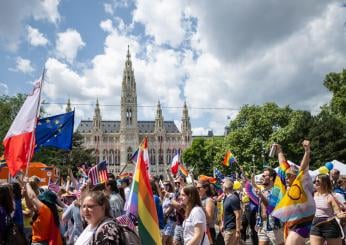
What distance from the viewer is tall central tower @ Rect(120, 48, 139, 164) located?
126625mm

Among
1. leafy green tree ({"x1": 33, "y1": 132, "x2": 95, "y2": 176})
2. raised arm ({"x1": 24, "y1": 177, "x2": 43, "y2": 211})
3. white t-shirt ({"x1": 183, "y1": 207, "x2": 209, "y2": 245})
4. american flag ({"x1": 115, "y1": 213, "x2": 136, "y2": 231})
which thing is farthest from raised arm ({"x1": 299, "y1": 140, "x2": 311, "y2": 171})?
leafy green tree ({"x1": 33, "y1": 132, "x2": 95, "y2": 176})

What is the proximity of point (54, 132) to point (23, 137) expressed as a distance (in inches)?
97.6

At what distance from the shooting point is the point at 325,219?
6875 millimetres

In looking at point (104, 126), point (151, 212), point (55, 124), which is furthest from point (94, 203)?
point (104, 126)

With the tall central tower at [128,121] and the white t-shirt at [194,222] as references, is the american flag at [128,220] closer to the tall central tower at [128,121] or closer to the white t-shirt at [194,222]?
the white t-shirt at [194,222]

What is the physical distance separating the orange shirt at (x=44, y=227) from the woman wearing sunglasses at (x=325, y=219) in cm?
412

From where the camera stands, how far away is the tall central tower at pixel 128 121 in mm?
126625

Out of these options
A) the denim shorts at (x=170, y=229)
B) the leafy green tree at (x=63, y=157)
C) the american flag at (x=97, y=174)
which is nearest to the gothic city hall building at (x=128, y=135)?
the leafy green tree at (x=63, y=157)

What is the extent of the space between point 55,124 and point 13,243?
4.10 metres

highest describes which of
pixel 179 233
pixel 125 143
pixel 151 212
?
pixel 125 143

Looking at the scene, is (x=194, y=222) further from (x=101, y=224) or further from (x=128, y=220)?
(x=101, y=224)

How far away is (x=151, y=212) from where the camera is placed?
4.78 metres

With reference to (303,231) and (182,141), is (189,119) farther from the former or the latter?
(303,231)

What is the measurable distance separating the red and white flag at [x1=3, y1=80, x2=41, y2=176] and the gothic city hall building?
115188 mm
